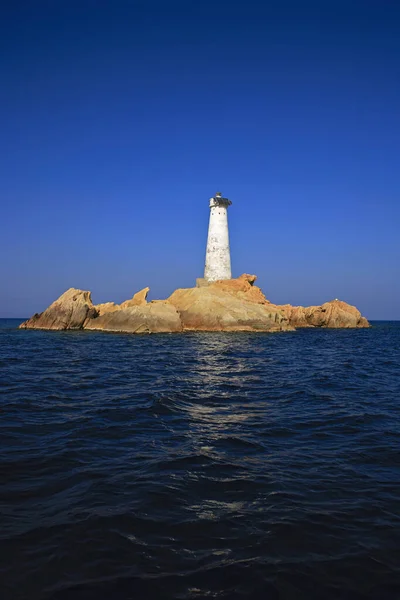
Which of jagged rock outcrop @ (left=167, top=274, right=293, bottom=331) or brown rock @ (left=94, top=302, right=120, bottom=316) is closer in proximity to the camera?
jagged rock outcrop @ (left=167, top=274, right=293, bottom=331)

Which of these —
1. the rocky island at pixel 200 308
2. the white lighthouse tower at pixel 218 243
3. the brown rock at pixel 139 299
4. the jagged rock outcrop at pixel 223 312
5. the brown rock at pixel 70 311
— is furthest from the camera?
the white lighthouse tower at pixel 218 243

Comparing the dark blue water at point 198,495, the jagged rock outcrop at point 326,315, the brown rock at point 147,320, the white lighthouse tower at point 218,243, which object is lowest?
the dark blue water at point 198,495

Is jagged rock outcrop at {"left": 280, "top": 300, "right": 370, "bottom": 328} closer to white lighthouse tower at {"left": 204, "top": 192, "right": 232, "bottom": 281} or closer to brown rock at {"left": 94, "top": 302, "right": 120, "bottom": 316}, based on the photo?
white lighthouse tower at {"left": 204, "top": 192, "right": 232, "bottom": 281}

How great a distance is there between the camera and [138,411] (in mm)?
10125

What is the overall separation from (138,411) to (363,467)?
5.34 metres

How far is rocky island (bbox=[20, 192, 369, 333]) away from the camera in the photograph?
4450cm

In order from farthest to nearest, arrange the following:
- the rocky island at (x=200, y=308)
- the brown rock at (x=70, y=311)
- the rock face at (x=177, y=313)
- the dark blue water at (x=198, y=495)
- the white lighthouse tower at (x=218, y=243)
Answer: the white lighthouse tower at (x=218, y=243) < the brown rock at (x=70, y=311) < the rocky island at (x=200, y=308) < the rock face at (x=177, y=313) < the dark blue water at (x=198, y=495)

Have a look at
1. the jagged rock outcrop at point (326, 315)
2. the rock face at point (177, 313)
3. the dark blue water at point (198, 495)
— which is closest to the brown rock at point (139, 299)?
the rock face at point (177, 313)

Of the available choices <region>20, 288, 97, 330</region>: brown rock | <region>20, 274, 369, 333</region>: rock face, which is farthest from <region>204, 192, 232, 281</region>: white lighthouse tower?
<region>20, 288, 97, 330</region>: brown rock

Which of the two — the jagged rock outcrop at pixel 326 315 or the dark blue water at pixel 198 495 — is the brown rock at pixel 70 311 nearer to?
the jagged rock outcrop at pixel 326 315

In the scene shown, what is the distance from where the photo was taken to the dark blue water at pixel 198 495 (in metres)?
4.00

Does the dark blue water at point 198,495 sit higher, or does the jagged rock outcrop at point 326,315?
the jagged rock outcrop at point 326,315

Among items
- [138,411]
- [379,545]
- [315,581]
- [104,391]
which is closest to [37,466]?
[138,411]

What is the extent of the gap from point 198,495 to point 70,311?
145ft
